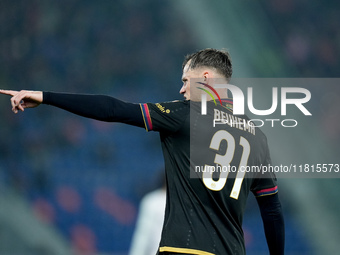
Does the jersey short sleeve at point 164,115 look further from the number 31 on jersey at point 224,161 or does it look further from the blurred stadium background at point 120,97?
the blurred stadium background at point 120,97

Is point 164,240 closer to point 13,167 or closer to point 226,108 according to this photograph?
point 226,108

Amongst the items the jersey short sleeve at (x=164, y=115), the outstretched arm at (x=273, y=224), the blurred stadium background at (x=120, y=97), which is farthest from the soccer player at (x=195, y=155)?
the blurred stadium background at (x=120, y=97)

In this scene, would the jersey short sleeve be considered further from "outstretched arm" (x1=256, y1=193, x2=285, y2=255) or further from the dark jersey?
"outstretched arm" (x1=256, y1=193, x2=285, y2=255)

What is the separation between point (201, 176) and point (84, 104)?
548 millimetres

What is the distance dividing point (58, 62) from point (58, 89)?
0.44m

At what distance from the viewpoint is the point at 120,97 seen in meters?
6.91

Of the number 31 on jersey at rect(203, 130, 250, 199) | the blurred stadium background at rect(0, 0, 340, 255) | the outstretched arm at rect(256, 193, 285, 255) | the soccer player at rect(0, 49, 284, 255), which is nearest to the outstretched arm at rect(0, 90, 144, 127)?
the soccer player at rect(0, 49, 284, 255)

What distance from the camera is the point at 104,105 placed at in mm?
1882

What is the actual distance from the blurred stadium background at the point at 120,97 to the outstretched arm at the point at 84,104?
470 centimetres

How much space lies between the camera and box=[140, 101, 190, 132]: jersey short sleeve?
1940 millimetres

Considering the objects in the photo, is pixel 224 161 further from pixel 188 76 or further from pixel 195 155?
pixel 188 76

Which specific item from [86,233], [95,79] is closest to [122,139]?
[95,79]

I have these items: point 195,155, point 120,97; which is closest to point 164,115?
point 195,155

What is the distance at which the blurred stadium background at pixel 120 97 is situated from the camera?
21.8ft
